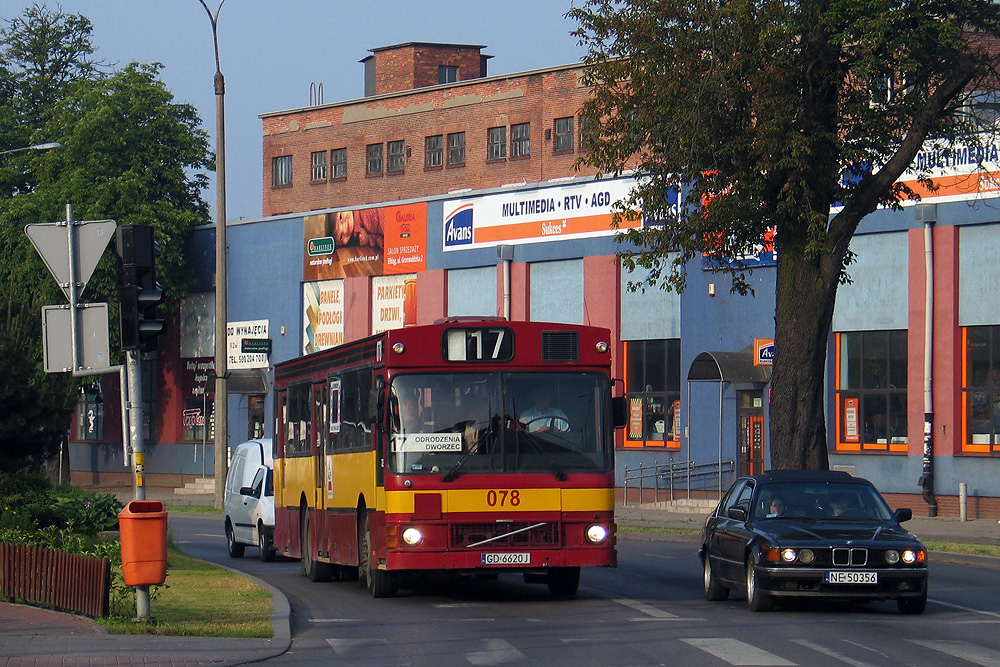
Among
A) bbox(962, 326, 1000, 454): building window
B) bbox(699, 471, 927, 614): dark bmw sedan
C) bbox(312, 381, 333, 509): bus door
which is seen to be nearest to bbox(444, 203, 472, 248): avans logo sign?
bbox(962, 326, 1000, 454): building window

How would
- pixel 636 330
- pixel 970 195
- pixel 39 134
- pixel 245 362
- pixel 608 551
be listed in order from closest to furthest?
pixel 608 551
pixel 970 195
pixel 636 330
pixel 245 362
pixel 39 134

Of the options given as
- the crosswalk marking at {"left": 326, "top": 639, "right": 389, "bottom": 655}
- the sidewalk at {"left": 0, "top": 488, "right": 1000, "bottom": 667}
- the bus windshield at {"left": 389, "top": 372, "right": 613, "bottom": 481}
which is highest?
the bus windshield at {"left": 389, "top": 372, "right": 613, "bottom": 481}

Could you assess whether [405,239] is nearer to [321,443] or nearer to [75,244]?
[321,443]

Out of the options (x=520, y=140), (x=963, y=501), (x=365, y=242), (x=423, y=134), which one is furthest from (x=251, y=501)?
(x=423, y=134)

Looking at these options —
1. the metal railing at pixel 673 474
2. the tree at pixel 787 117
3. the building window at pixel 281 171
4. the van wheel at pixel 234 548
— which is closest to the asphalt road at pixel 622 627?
the tree at pixel 787 117

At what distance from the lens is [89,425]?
5809 cm

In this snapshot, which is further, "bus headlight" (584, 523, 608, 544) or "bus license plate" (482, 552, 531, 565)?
"bus headlight" (584, 523, 608, 544)

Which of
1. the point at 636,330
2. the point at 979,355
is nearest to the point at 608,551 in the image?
the point at 979,355

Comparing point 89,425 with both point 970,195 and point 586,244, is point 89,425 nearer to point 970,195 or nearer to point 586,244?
point 586,244

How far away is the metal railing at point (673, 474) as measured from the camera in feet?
125

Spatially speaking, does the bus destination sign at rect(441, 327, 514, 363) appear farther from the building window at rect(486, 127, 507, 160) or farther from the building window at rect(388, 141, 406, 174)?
the building window at rect(388, 141, 406, 174)

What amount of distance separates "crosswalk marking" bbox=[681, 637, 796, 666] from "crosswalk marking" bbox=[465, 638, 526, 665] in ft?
4.89

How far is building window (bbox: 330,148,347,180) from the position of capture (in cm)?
6675

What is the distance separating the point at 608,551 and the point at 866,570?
2888 millimetres
